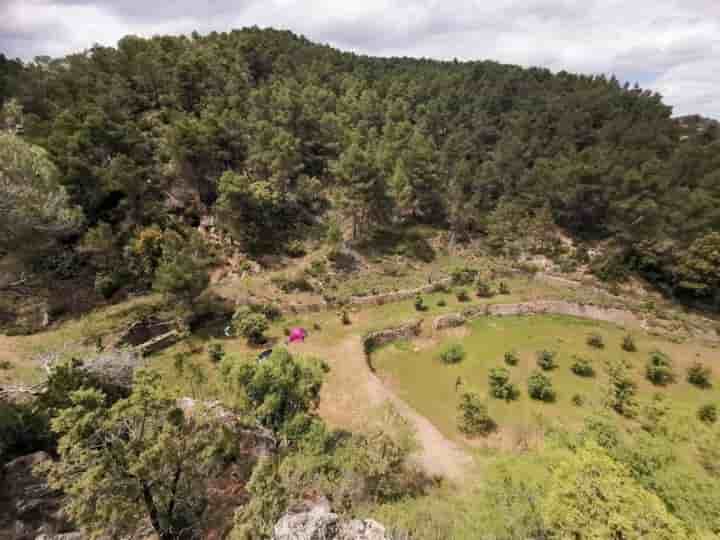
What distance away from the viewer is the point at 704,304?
34500 millimetres

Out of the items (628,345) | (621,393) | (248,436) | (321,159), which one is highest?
(321,159)

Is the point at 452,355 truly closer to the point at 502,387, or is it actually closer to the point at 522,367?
the point at 502,387

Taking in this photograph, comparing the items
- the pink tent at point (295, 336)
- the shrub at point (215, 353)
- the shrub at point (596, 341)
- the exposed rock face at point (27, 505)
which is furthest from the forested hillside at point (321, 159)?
Answer: the exposed rock face at point (27, 505)

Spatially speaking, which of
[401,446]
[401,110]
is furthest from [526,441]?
[401,110]

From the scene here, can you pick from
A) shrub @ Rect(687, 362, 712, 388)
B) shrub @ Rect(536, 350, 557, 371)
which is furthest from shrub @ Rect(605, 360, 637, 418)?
shrub @ Rect(687, 362, 712, 388)

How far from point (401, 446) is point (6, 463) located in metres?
14.5

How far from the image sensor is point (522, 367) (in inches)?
965

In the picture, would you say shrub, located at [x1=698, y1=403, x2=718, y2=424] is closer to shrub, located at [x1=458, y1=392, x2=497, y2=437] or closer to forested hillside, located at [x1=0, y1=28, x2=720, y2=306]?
shrub, located at [x1=458, y1=392, x2=497, y2=437]

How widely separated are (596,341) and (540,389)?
887cm

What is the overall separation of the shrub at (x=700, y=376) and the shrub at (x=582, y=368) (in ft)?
21.6

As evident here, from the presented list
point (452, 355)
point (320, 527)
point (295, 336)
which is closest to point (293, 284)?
point (295, 336)

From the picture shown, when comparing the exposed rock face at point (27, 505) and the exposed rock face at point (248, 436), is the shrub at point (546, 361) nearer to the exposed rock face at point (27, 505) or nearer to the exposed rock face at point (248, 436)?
the exposed rock face at point (248, 436)

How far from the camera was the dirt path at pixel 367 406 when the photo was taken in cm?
1708

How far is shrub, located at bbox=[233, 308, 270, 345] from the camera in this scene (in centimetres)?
2420
